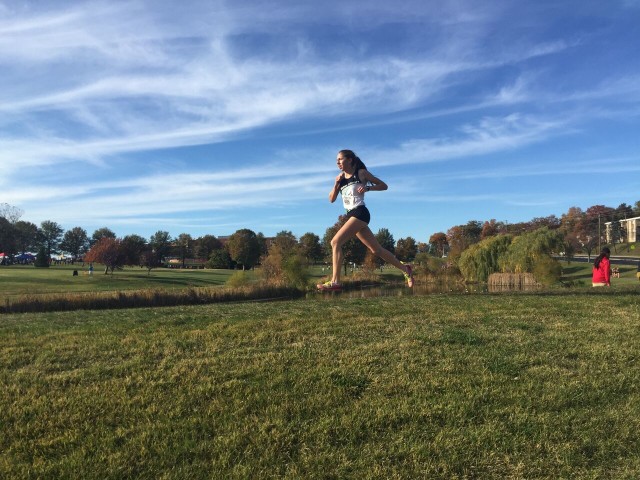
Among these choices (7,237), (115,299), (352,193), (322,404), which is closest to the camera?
(322,404)

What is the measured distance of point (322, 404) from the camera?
4.86m

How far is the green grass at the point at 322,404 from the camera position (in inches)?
154

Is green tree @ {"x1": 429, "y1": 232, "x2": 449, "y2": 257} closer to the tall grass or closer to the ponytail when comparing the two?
the tall grass

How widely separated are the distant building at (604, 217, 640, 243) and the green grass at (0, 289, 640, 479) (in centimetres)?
12419

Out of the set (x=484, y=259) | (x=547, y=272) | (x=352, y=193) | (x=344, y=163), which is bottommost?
(x=547, y=272)

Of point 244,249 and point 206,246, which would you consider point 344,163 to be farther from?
point 206,246

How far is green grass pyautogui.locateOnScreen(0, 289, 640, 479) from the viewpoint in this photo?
3900 millimetres

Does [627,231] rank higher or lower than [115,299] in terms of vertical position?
higher

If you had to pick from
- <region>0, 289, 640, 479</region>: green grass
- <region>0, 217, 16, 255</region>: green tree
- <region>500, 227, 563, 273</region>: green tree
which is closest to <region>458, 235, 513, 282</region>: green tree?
<region>500, 227, 563, 273</region>: green tree

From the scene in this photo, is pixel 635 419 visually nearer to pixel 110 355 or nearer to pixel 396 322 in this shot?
pixel 396 322

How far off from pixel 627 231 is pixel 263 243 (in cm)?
9343

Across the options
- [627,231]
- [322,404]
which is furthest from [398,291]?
[627,231]

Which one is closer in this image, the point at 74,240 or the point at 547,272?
the point at 547,272

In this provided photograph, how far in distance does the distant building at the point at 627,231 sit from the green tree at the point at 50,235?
148 metres
